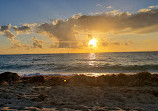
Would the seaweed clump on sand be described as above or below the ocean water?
above

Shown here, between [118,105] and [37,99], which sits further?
[37,99]

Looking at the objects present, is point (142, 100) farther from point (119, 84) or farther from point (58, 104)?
point (58, 104)

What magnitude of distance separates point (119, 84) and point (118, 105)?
450 centimetres

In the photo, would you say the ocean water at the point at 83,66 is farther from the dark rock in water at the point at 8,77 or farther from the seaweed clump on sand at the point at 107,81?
the seaweed clump on sand at the point at 107,81

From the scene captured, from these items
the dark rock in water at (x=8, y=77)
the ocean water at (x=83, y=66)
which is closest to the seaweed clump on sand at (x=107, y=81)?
the dark rock in water at (x=8, y=77)

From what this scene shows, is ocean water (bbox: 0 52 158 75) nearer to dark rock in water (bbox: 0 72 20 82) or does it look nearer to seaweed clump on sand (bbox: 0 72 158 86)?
dark rock in water (bbox: 0 72 20 82)

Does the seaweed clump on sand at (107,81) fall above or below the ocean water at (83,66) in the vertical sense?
above

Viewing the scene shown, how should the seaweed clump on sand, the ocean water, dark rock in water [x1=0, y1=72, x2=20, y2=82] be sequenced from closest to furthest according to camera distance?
the seaweed clump on sand, dark rock in water [x1=0, y1=72, x2=20, y2=82], the ocean water

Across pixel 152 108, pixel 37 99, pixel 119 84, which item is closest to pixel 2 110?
pixel 37 99

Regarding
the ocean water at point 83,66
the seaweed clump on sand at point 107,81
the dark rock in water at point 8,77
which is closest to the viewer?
the seaweed clump on sand at point 107,81

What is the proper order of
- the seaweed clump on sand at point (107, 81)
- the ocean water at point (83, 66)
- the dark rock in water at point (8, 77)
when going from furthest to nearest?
the ocean water at point (83, 66) → the dark rock in water at point (8, 77) → the seaweed clump on sand at point (107, 81)

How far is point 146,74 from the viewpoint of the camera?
11.6 meters

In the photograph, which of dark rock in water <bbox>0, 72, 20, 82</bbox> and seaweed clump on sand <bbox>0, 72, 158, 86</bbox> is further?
dark rock in water <bbox>0, 72, 20, 82</bbox>

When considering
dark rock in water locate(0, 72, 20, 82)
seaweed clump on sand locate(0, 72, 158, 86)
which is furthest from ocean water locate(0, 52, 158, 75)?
seaweed clump on sand locate(0, 72, 158, 86)
